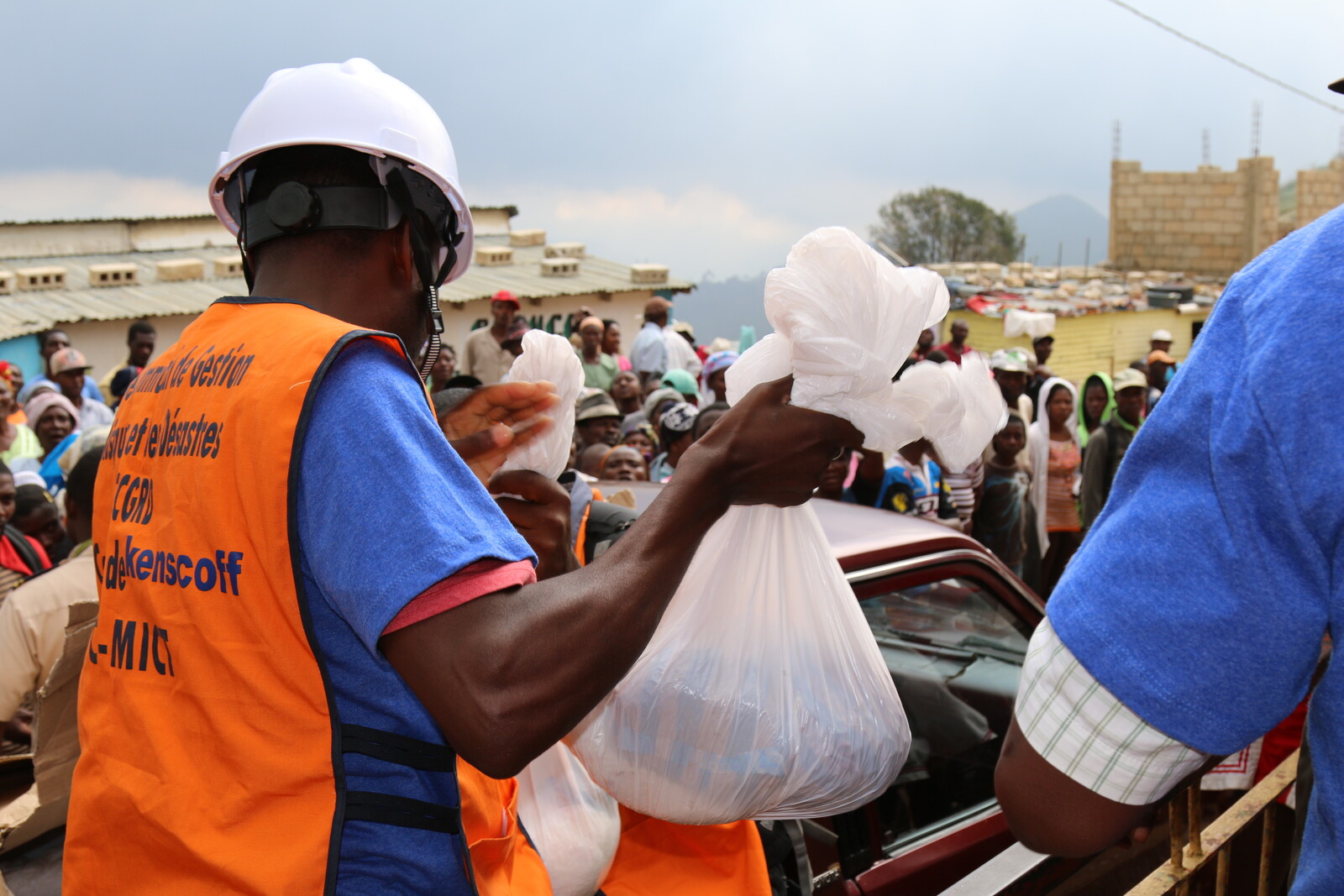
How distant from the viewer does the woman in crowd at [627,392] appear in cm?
823

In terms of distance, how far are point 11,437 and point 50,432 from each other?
54 centimetres

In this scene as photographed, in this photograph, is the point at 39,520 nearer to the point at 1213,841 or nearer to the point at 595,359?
the point at 1213,841

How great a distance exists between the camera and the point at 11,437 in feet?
20.1

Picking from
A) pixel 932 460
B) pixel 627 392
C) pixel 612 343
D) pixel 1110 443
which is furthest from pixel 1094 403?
pixel 932 460

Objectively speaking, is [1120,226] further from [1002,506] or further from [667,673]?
[667,673]

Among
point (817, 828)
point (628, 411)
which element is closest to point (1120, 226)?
point (628, 411)

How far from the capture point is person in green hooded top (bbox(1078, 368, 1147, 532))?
718 centimetres

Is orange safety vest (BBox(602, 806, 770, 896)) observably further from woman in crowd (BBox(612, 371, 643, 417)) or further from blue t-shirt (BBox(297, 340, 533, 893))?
woman in crowd (BBox(612, 371, 643, 417))

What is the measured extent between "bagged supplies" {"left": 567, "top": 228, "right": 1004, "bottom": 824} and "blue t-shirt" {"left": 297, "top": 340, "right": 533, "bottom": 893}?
20.2 inches

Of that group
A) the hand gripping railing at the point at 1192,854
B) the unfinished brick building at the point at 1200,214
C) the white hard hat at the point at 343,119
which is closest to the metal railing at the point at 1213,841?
the hand gripping railing at the point at 1192,854

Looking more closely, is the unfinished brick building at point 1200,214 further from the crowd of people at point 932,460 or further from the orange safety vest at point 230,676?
the orange safety vest at point 230,676

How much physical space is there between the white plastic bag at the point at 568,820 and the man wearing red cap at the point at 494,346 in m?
6.88

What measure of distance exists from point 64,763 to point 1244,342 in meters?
2.44

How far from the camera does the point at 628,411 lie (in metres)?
8.41
